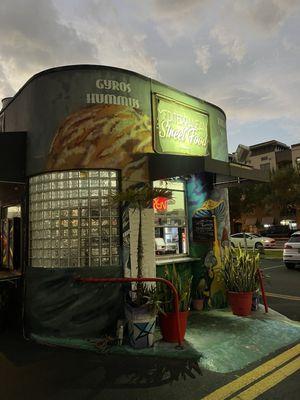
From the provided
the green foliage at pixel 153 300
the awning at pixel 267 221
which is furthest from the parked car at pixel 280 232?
the green foliage at pixel 153 300

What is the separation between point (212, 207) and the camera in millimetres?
7758

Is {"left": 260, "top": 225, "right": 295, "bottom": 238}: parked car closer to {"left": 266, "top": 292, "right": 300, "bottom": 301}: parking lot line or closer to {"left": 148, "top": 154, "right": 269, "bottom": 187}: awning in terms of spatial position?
{"left": 266, "top": 292, "right": 300, "bottom": 301}: parking lot line

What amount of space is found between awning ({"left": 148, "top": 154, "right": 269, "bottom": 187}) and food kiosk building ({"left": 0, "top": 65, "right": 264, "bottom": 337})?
0.02 m

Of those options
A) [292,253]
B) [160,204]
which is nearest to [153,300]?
[160,204]

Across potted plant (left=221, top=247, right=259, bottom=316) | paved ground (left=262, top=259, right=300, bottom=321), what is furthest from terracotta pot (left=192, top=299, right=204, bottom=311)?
paved ground (left=262, top=259, right=300, bottom=321)

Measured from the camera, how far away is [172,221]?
7668 millimetres

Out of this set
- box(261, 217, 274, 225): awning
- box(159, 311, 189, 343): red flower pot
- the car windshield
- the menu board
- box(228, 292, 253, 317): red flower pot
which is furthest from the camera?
box(261, 217, 274, 225): awning

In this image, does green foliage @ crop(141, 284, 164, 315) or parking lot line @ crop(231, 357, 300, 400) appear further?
green foliage @ crop(141, 284, 164, 315)

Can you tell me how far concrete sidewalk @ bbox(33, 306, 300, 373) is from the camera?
15.5 ft

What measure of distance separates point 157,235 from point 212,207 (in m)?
1.47

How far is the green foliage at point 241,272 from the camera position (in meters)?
6.73

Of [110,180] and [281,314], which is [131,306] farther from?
[281,314]

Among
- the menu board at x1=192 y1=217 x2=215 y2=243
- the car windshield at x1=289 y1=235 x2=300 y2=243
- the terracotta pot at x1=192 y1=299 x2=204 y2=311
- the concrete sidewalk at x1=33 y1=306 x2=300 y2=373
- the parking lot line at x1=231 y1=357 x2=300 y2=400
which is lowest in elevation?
the parking lot line at x1=231 y1=357 x2=300 y2=400

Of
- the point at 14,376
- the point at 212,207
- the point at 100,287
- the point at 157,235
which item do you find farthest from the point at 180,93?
the point at 14,376
